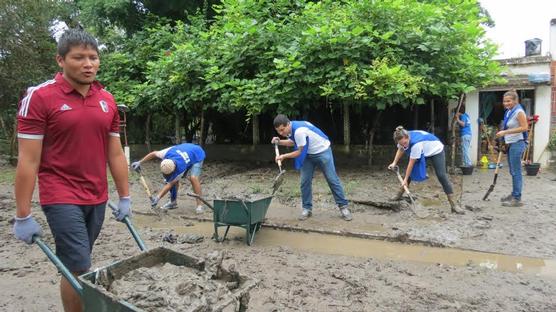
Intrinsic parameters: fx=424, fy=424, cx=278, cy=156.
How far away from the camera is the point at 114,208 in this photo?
10.2 feet

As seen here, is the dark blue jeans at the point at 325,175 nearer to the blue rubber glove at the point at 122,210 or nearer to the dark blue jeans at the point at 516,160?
the dark blue jeans at the point at 516,160

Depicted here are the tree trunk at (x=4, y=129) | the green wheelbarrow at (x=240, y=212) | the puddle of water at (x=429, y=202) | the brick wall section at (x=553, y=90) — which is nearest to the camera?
Answer: the green wheelbarrow at (x=240, y=212)

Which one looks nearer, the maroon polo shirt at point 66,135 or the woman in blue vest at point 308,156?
the maroon polo shirt at point 66,135

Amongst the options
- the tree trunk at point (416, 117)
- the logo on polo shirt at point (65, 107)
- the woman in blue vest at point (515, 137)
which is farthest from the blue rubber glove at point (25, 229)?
the tree trunk at point (416, 117)

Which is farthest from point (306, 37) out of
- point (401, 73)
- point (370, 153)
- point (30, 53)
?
point (30, 53)

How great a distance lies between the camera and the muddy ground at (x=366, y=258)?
3.75 m

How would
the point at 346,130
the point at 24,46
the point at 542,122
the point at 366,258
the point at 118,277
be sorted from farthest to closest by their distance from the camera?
the point at 24,46, the point at 542,122, the point at 346,130, the point at 366,258, the point at 118,277

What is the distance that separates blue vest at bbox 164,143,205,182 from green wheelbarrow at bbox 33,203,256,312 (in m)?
3.90

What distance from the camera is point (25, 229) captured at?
2578 millimetres

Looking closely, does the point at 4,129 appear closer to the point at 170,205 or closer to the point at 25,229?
the point at 170,205

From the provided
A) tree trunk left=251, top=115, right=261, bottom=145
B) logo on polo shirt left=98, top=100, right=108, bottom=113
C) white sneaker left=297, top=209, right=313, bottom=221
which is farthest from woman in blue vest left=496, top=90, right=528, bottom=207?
tree trunk left=251, top=115, right=261, bottom=145

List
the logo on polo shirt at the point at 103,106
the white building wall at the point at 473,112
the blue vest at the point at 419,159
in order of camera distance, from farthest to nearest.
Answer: the white building wall at the point at 473,112 → the blue vest at the point at 419,159 → the logo on polo shirt at the point at 103,106

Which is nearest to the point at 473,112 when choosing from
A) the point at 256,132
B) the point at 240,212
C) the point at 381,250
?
the point at 256,132

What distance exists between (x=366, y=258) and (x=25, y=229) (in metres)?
3.54
